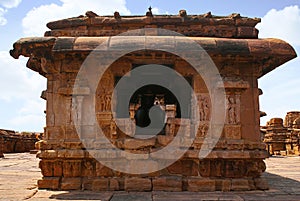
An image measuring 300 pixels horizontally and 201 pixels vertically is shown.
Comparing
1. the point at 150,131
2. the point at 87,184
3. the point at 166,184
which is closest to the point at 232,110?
the point at 150,131

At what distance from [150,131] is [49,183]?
2.29m

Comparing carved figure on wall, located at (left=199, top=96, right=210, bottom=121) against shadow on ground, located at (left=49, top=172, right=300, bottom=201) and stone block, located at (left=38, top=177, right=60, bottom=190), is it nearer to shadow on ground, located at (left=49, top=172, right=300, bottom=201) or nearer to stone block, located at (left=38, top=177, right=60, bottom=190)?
shadow on ground, located at (left=49, top=172, right=300, bottom=201)

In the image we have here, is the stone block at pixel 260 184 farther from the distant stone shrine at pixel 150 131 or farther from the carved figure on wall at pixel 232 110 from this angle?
the carved figure on wall at pixel 232 110

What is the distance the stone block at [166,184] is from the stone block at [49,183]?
194 centimetres

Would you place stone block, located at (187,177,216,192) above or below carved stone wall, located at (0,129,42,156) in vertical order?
below

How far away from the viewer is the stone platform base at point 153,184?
263 inches

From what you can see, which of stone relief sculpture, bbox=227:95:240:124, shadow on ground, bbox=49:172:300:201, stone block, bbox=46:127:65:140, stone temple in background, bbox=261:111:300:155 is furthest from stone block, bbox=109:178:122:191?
stone temple in background, bbox=261:111:300:155

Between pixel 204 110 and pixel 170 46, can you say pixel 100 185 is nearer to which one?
pixel 204 110

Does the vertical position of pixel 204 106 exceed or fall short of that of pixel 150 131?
it exceeds it

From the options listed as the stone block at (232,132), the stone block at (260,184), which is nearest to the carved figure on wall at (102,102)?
the stone block at (232,132)

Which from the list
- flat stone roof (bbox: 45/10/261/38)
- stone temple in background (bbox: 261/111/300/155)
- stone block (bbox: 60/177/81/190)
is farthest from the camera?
stone temple in background (bbox: 261/111/300/155)

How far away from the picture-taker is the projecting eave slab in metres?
6.65

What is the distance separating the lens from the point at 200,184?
6.77 metres

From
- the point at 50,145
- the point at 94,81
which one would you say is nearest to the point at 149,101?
the point at 94,81
